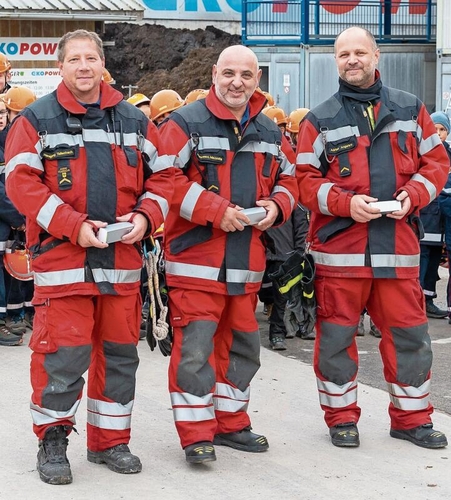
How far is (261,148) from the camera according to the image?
594cm

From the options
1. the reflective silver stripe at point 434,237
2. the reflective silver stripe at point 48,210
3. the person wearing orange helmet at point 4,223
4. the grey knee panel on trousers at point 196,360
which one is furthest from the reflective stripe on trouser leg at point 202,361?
the reflective silver stripe at point 434,237

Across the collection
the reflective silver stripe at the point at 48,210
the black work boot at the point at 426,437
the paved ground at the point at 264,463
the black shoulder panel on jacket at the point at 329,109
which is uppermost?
the black shoulder panel on jacket at the point at 329,109

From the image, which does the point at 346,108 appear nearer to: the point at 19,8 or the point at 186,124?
the point at 186,124

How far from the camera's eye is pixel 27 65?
53.1 feet

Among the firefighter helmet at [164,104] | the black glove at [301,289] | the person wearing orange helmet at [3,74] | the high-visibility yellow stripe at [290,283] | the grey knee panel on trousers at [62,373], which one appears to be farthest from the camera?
the person wearing orange helmet at [3,74]

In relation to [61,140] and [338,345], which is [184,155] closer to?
→ [61,140]

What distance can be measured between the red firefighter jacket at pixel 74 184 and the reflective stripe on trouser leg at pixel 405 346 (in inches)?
53.5

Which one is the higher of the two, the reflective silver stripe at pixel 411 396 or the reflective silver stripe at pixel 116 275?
the reflective silver stripe at pixel 116 275

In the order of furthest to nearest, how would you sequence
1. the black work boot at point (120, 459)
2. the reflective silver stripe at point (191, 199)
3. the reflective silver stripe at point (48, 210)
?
1. the reflective silver stripe at point (191, 199)
2. the black work boot at point (120, 459)
3. the reflective silver stripe at point (48, 210)

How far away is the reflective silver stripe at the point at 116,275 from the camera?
5473 millimetres

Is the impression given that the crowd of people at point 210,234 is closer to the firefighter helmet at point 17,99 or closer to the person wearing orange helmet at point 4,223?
the person wearing orange helmet at point 4,223

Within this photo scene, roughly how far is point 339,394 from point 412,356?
0.44 meters

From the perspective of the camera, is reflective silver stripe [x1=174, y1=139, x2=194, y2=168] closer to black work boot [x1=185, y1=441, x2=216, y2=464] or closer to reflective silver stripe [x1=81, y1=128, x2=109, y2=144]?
reflective silver stripe [x1=81, y1=128, x2=109, y2=144]

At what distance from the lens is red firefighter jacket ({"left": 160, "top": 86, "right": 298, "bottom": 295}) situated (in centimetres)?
578
